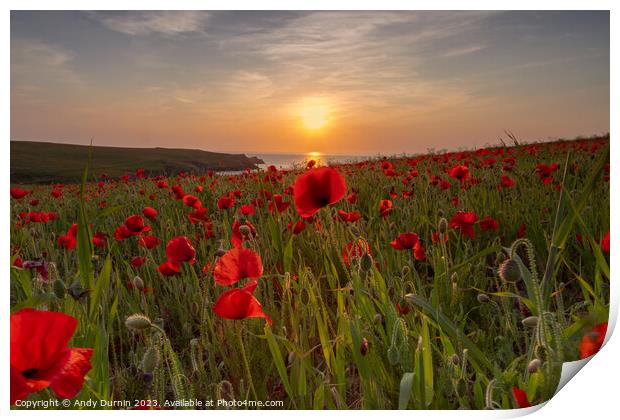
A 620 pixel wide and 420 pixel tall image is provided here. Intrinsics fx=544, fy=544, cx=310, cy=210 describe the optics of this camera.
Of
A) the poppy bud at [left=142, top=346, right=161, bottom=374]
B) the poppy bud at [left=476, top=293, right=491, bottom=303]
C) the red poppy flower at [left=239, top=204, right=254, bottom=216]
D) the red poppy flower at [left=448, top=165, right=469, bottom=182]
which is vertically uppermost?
the red poppy flower at [left=448, top=165, right=469, bottom=182]

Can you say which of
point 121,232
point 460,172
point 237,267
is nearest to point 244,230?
point 237,267

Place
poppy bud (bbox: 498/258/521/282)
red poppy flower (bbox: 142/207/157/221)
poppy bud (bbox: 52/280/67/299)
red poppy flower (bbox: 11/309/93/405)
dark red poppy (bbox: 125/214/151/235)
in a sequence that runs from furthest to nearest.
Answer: red poppy flower (bbox: 142/207/157/221) < dark red poppy (bbox: 125/214/151/235) < poppy bud (bbox: 52/280/67/299) < poppy bud (bbox: 498/258/521/282) < red poppy flower (bbox: 11/309/93/405)

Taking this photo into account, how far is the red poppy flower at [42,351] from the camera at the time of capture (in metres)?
1.11

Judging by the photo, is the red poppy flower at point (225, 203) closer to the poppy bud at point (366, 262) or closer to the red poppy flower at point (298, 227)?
the red poppy flower at point (298, 227)

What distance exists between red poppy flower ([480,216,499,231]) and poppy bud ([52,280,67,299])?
3.83 feet

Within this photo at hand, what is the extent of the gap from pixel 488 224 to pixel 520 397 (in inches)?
21.7

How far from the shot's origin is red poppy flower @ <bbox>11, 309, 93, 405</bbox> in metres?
1.11

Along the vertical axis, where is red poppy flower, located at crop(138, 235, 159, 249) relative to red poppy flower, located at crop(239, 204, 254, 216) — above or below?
below

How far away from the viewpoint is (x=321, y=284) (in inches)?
60.5

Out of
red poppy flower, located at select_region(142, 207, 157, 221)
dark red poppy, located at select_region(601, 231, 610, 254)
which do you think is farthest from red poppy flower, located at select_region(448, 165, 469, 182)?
red poppy flower, located at select_region(142, 207, 157, 221)

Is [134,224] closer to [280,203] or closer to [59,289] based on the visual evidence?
Answer: [59,289]

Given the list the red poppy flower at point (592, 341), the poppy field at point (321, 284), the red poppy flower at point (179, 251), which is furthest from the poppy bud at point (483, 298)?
the red poppy flower at point (179, 251)

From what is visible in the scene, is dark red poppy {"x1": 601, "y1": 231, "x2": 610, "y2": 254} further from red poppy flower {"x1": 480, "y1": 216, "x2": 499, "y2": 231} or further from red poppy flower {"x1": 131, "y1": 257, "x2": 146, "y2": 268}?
red poppy flower {"x1": 131, "y1": 257, "x2": 146, "y2": 268}

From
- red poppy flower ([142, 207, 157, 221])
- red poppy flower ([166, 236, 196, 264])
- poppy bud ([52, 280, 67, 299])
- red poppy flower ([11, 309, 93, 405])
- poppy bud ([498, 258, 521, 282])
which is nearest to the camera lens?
red poppy flower ([11, 309, 93, 405])
